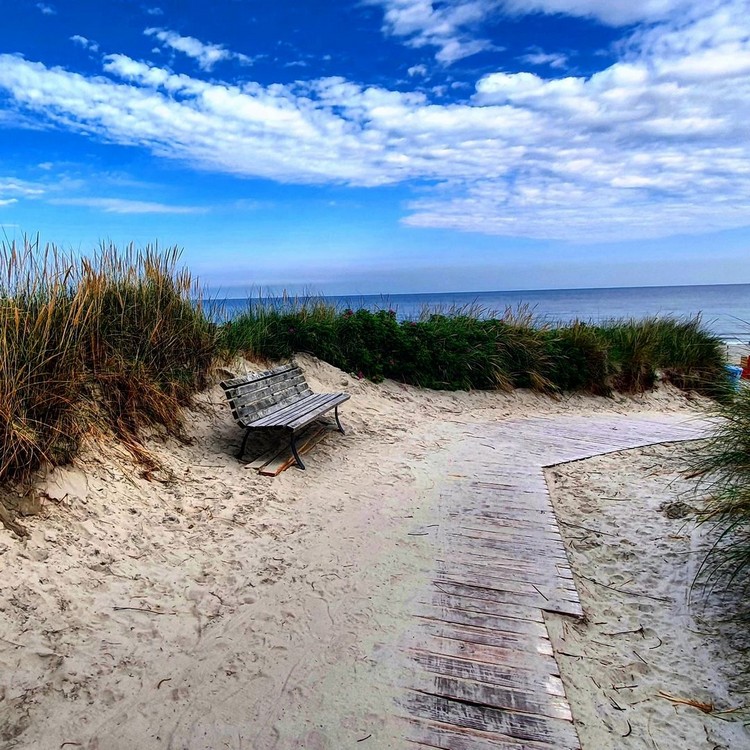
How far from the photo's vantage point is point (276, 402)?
614 centimetres

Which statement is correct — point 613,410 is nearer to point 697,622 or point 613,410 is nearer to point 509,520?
point 509,520

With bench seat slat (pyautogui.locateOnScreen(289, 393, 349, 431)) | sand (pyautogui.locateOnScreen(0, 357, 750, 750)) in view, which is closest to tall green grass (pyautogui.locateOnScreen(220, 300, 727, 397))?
bench seat slat (pyautogui.locateOnScreen(289, 393, 349, 431))

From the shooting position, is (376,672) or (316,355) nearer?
(376,672)

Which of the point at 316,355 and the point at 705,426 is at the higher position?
the point at 316,355

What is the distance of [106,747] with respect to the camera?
218 cm

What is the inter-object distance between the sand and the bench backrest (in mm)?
530

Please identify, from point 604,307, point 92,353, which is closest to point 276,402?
point 92,353

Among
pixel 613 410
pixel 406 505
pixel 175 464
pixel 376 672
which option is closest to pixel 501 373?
pixel 613 410

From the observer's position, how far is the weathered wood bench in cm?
521

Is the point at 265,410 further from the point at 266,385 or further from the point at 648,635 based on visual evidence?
the point at 648,635

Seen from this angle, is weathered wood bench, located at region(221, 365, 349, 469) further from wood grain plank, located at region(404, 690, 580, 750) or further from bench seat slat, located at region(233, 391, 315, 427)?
wood grain plank, located at region(404, 690, 580, 750)

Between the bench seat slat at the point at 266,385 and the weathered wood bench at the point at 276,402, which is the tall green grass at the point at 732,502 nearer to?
the weathered wood bench at the point at 276,402

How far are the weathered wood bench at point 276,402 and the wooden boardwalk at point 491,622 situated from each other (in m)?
1.47

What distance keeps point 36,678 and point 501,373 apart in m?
7.90
